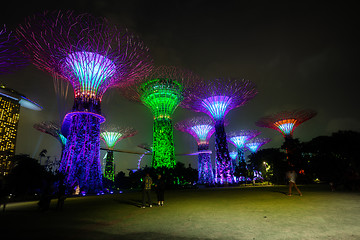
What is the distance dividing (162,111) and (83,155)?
46.7ft

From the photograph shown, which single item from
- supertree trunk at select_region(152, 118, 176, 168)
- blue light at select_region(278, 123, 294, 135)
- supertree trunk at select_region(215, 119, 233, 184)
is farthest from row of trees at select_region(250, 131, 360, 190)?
supertree trunk at select_region(152, 118, 176, 168)

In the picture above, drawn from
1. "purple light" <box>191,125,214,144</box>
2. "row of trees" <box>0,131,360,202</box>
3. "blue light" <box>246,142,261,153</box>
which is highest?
"purple light" <box>191,125,214,144</box>

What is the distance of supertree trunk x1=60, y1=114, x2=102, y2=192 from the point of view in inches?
792

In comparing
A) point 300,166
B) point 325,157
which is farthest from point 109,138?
point 325,157

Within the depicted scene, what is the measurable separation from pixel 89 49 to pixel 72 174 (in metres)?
12.3

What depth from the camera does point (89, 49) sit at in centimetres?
2038

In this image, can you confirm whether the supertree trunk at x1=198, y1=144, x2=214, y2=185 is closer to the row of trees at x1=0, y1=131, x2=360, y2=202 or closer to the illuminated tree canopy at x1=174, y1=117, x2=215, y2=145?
the illuminated tree canopy at x1=174, y1=117, x2=215, y2=145

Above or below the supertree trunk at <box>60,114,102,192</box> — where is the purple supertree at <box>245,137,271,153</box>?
above

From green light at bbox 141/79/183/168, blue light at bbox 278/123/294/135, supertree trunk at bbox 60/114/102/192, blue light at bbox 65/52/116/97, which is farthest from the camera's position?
blue light at bbox 278/123/294/135

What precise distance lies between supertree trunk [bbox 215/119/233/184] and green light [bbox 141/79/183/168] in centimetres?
833

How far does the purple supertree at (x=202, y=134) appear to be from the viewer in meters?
52.5

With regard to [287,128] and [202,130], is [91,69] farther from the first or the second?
[287,128]

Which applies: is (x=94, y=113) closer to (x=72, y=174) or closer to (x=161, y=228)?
(x=72, y=174)

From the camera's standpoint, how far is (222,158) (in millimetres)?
34844
